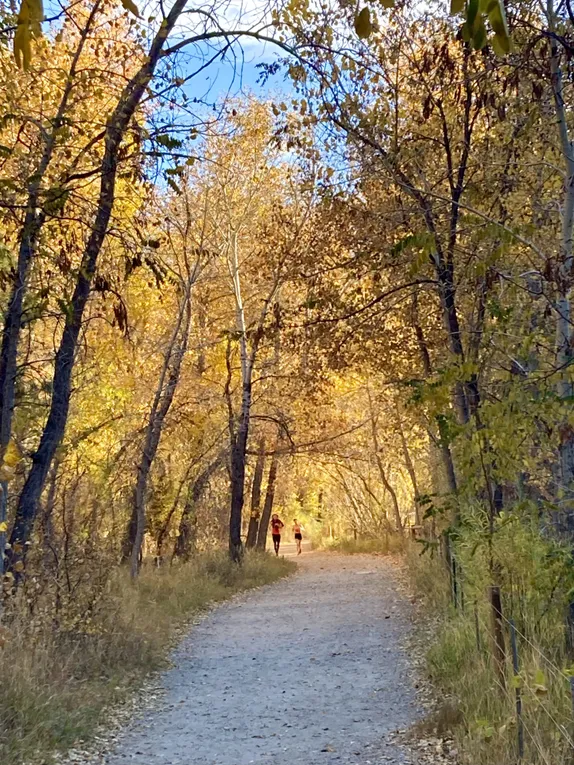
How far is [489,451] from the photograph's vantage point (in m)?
5.68

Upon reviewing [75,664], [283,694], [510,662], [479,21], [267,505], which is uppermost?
[267,505]

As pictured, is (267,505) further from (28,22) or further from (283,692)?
(28,22)

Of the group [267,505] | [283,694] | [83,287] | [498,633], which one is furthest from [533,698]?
[267,505]

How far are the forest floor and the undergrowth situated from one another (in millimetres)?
561

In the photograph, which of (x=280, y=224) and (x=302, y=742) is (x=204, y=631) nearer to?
(x=302, y=742)

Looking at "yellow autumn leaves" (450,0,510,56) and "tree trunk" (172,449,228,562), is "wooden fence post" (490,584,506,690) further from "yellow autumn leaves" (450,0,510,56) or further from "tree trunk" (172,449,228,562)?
"tree trunk" (172,449,228,562)

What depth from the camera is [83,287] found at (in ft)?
25.2

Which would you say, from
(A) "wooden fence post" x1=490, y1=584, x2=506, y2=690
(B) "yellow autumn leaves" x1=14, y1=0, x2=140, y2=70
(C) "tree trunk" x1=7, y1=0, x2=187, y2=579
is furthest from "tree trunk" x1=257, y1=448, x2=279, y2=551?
(B) "yellow autumn leaves" x1=14, y1=0, x2=140, y2=70

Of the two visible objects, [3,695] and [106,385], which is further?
[106,385]

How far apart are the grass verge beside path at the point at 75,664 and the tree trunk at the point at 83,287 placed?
30.6 inches

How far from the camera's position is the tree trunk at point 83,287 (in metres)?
6.36

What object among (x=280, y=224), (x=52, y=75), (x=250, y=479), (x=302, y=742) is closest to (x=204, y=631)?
(x=302, y=742)

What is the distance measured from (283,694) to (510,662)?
3.09 m

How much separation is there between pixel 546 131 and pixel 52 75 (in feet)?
16.3
